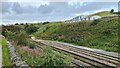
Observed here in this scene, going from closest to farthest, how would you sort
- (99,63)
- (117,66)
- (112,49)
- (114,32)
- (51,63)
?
(51,63) → (117,66) → (99,63) → (112,49) → (114,32)

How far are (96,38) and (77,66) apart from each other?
18867 mm

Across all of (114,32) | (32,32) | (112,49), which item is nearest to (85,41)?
(114,32)

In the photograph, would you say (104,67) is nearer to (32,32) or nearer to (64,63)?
(64,63)

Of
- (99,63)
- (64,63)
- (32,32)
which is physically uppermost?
(64,63)

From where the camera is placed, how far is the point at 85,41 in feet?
114

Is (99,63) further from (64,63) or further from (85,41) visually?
(85,41)

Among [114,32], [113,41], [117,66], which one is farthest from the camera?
[114,32]

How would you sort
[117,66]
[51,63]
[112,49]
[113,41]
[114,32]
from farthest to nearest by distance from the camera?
[114,32] → [113,41] → [112,49] → [117,66] → [51,63]

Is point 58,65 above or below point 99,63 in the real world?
above

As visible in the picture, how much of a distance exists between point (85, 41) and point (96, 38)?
1396mm

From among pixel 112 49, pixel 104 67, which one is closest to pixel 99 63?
pixel 104 67

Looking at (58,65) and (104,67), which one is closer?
(58,65)

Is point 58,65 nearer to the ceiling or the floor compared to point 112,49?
nearer to the ceiling

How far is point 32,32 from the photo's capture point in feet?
256
